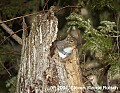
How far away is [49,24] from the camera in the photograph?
5.03 feet

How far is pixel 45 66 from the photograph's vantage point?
56.9 inches

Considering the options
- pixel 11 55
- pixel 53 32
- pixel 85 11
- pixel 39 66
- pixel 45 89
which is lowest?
pixel 45 89

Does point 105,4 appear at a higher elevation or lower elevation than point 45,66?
higher

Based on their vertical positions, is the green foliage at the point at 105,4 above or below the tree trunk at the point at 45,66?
above

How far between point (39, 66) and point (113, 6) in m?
0.92

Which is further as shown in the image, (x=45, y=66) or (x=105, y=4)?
(x=105, y=4)

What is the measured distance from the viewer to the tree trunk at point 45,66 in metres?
1.44

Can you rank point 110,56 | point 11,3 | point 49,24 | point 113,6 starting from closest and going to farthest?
point 49,24
point 110,56
point 113,6
point 11,3

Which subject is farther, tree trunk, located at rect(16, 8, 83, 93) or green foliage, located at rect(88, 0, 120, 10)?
green foliage, located at rect(88, 0, 120, 10)

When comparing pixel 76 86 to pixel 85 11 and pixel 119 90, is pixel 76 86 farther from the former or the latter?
pixel 85 11

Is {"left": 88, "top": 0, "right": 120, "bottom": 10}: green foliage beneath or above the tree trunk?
above

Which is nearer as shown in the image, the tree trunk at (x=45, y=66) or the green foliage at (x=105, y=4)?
the tree trunk at (x=45, y=66)

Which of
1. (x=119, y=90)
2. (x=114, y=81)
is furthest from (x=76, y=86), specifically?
(x=114, y=81)

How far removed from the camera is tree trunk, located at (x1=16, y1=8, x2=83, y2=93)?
1.44m
